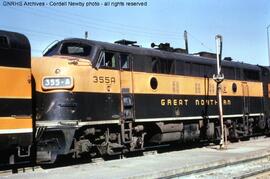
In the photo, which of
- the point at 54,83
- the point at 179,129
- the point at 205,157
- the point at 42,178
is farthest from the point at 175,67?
the point at 42,178

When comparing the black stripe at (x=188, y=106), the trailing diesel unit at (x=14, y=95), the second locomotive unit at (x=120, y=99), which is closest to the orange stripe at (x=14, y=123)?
the trailing diesel unit at (x=14, y=95)

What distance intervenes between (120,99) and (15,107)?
4219mm

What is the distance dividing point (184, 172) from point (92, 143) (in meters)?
3.49

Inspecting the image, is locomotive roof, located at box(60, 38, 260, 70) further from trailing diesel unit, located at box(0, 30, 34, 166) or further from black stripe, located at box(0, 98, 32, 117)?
black stripe, located at box(0, 98, 32, 117)

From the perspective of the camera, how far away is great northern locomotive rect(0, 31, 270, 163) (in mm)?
11539

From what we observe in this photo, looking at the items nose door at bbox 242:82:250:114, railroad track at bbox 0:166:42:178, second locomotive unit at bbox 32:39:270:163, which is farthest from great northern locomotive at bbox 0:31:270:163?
nose door at bbox 242:82:250:114

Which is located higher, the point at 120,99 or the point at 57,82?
the point at 57,82

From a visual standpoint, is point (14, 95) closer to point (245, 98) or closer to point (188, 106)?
point (188, 106)

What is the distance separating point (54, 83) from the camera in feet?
42.0

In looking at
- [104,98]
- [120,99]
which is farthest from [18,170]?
[120,99]

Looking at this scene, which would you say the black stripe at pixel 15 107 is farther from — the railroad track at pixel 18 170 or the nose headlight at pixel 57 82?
the railroad track at pixel 18 170

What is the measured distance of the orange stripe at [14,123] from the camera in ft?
35.9

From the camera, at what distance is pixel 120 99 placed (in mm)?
14742

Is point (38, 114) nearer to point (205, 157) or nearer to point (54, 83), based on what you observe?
point (54, 83)
